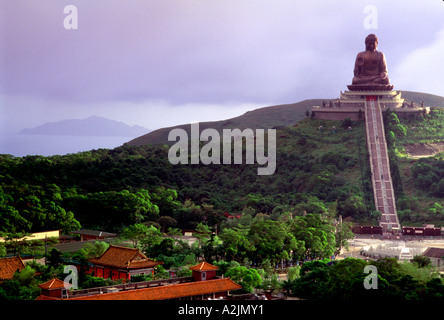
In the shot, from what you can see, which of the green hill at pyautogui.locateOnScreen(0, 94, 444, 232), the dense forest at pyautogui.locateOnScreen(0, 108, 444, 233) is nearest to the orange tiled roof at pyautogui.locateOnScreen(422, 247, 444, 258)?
the green hill at pyautogui.locateOnScreen(0, 94, 444, 232)

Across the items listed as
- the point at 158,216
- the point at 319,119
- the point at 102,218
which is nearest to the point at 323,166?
the point at 319,119

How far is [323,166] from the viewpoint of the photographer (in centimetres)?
6888

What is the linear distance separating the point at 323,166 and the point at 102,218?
23.1 metres

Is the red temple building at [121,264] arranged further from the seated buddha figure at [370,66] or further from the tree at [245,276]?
the seated buddha figure at [370,66]

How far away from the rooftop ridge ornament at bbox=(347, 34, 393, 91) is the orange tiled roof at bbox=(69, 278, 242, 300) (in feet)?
159

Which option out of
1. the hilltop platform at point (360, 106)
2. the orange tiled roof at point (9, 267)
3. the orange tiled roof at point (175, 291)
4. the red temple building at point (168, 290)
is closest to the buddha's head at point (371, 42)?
the hilltop platform at point (360, 106)

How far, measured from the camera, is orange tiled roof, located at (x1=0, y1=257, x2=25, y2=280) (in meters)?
37.1

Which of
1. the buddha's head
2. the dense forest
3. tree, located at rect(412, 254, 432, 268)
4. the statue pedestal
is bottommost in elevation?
tree, located at rect(412, 254, 432, 268)

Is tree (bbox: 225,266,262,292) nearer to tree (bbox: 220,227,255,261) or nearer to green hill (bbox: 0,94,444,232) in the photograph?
tree (bbox: 220,227,255,261)

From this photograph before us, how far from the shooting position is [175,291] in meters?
32.5

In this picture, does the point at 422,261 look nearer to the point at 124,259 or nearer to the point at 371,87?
the point at 124,259

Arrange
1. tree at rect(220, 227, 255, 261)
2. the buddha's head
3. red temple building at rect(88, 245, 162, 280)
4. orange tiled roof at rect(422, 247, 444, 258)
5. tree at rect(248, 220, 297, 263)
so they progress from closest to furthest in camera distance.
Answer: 1. red temple building at rect(88, 245, 162, 280)
2. tree at rect(220, 227, 255, 261)
3. tree at rect(248, 220, 297, 263)
4. orange tiled roof at rect(422, 247, 444, 258)
5. the buddha's head
